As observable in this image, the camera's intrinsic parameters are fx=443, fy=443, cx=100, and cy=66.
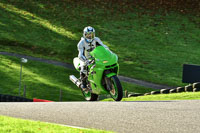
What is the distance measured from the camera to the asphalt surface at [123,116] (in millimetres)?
9312

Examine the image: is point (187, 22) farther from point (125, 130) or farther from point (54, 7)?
point (125, 130)

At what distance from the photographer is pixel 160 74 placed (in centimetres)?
4291

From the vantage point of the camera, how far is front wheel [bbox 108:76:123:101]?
1435 cm

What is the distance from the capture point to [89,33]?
15984mm

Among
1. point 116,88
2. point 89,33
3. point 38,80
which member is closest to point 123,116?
point 116,88

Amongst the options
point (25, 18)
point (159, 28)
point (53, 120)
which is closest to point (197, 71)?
point (53, 120)

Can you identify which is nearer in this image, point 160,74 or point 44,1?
point 160,74

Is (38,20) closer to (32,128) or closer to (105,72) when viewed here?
(105,72)

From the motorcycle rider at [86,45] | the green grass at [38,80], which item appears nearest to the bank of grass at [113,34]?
the green grass at [38,80]

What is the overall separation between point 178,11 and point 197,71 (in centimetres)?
3734

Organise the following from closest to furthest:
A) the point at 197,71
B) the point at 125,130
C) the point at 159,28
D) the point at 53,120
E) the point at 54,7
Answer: the point at 125,130 → the point at 53,120 → the point at 197,71 → the point at 159,28 → the point at 54,7

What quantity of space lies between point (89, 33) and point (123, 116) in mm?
6003

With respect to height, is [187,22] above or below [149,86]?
above

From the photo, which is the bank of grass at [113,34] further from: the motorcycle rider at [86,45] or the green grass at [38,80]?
the motorcycle rider at [86,45]
